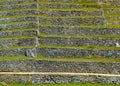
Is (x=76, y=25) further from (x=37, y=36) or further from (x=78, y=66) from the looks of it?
(x=78, y=66)

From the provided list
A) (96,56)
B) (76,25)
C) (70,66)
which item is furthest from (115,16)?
(70,66)

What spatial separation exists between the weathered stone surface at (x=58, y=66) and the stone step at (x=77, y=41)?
9.69 ft

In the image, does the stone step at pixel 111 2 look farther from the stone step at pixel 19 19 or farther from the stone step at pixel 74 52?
the stone step at pixel 74 52

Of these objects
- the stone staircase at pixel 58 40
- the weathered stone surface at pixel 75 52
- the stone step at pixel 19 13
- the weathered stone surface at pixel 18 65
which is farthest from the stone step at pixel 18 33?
the weathered stone surface at pixel 18 65

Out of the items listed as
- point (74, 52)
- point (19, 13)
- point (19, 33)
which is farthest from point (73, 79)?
point (19, 13)

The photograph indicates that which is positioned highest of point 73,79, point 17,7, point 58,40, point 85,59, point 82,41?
point 17,7

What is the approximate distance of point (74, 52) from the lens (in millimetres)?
27422

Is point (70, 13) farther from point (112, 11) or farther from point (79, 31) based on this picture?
point (112, 11)

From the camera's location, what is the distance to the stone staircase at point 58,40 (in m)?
24.8

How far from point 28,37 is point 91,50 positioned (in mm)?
4866

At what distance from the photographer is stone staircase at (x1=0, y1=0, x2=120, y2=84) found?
974 inches

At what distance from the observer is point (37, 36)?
95.4 feet

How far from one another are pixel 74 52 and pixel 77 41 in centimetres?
153

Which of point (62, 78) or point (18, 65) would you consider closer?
point (62, 78)
